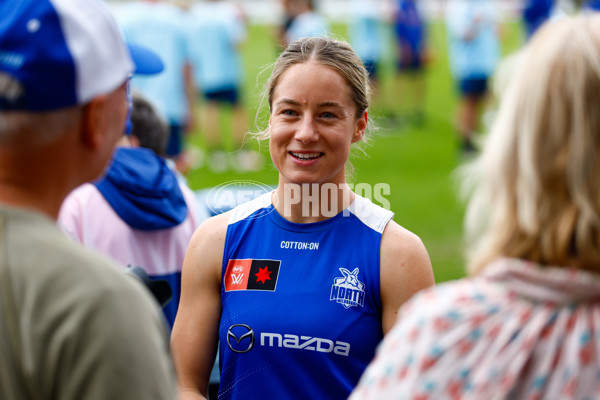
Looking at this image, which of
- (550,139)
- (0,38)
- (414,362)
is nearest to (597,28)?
(550,139)

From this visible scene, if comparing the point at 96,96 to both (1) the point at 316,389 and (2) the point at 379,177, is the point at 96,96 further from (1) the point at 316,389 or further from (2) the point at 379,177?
(2) the point at 379,177

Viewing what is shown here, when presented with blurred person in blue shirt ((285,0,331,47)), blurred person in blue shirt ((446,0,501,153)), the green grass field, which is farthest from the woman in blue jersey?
blurred person in blue shirt ((446,0,501,153))

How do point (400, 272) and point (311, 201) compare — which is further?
point (311, 201)

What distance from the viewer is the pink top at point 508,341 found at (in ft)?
4.54

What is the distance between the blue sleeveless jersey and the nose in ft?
0.89

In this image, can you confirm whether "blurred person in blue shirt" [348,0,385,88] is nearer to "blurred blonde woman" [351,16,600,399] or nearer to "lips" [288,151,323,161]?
"lips" [288,151,323,161]

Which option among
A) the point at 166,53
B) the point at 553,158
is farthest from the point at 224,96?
the point at 553,158

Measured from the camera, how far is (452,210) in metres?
9.44

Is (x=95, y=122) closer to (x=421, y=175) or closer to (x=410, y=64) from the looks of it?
(x=421, y=175)

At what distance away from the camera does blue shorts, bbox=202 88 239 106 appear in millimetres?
12203

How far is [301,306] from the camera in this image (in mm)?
2373

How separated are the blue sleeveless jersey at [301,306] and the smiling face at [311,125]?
18cm

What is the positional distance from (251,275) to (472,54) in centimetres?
1010

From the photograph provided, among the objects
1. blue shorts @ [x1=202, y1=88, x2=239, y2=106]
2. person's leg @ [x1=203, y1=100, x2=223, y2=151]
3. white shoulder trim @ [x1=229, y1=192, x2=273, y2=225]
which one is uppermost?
blue shorts @ [x1=202, y1=88, x2=239, y2=106]
